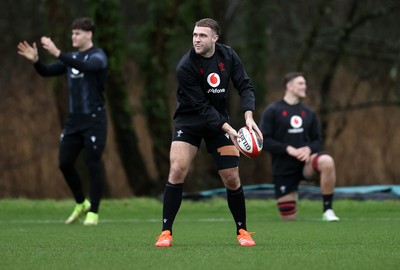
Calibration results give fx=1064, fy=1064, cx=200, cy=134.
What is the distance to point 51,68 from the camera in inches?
484

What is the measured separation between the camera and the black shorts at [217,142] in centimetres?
861

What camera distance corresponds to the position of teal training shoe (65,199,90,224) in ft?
39.9

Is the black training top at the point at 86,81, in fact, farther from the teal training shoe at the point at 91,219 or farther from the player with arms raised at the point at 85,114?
the teal training shoe at the point at 91,219

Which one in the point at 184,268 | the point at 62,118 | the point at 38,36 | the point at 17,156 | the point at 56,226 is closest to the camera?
the point at 184,268

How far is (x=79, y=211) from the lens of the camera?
12.2 metres

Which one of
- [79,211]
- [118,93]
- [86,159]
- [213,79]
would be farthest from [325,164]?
[118,93]

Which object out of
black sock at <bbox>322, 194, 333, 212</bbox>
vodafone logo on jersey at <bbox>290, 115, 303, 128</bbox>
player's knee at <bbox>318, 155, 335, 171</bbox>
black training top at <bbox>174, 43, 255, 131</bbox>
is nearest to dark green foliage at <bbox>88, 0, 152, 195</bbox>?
vodafone logo on jersey at <bbox>290, 115, 303, 128</bbox>

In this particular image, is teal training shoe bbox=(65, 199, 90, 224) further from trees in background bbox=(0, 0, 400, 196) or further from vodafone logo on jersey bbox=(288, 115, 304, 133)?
trees in background bbox=(0, 0, 400, 196)

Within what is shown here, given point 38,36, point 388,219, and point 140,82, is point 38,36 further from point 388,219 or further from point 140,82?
point 388,219

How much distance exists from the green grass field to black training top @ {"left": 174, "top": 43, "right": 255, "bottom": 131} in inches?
42.1

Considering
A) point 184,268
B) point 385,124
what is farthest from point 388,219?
point 385,124

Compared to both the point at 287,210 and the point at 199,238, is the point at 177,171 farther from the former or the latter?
the point at 287,210

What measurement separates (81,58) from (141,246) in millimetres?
4015

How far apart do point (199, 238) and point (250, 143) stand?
174 cm
